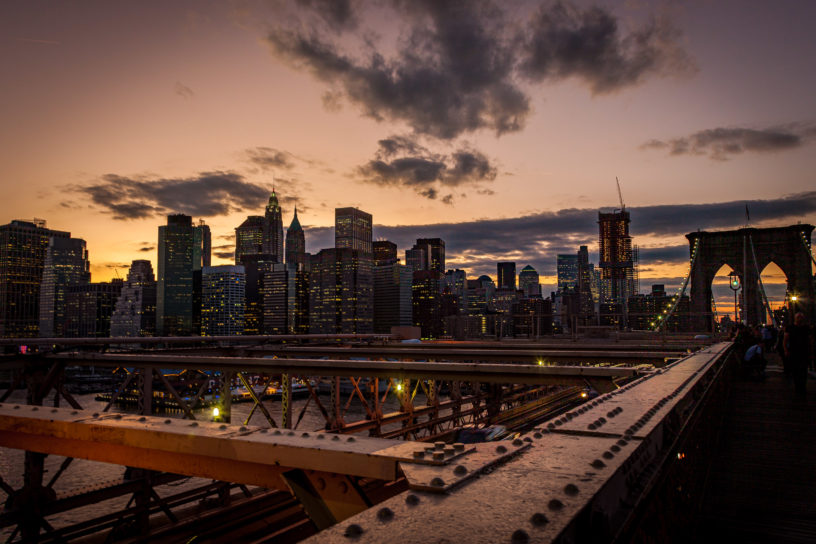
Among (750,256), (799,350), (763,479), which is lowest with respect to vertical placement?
(763,479)

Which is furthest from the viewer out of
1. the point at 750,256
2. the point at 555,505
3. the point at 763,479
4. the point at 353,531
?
the point at 750,256

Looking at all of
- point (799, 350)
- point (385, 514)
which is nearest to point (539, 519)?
point (385, 514)

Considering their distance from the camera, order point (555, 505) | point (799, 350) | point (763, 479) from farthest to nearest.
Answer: point (799, 350)
point (763, 479)
point (555, 505)

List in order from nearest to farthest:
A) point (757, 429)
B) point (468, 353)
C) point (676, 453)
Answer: point (676, 453) → point (757, 429) → point (468, 353)

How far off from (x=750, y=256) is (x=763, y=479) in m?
89.0

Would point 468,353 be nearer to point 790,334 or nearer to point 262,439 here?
point 790,334

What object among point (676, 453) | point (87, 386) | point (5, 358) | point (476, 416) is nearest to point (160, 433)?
point (676, 453)

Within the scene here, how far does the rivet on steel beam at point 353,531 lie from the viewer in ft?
5.60

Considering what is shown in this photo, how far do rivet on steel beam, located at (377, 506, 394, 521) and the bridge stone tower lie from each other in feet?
285

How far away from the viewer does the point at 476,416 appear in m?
25.1

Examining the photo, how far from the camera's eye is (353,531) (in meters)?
1.73

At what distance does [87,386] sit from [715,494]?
125855 millimetres

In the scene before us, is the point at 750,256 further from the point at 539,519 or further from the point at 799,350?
the point at 539,519

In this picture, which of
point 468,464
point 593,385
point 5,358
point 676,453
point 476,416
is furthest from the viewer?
point 476,416
